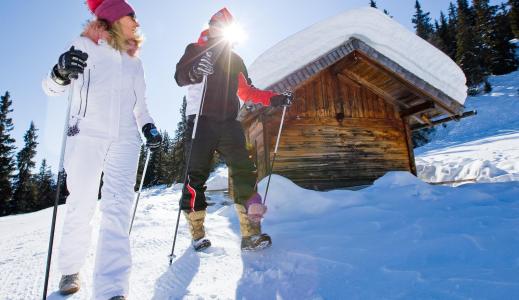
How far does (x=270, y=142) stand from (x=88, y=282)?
236 inches

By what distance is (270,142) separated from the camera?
7816 millimetres

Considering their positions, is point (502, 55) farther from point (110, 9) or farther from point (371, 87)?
point (110, 9)

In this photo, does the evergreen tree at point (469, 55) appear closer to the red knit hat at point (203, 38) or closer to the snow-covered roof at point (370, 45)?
the snow-covered roof at point (370, 45)

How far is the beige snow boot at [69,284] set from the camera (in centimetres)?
193

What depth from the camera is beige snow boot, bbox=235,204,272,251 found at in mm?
2836

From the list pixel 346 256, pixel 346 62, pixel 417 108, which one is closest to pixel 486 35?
pixel 417 108

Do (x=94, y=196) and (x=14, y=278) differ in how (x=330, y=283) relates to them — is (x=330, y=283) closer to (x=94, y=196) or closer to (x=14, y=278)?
(x=94, y=196)

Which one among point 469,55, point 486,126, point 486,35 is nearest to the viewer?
point 486,126

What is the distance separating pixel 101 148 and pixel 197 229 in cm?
141

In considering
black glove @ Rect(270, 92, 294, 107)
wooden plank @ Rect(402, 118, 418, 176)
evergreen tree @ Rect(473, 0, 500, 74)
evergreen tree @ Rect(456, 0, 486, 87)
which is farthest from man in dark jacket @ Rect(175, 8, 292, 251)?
evergreen tree @ Rect(473, 0, 500, 74)

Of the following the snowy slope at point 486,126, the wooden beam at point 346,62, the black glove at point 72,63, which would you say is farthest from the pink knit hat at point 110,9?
the snowy slope at point 486,126

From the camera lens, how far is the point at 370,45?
753 centimetres

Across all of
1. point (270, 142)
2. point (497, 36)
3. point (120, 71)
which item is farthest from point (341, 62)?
point (497, 36)

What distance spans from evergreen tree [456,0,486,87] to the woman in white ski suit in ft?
Result: 159
